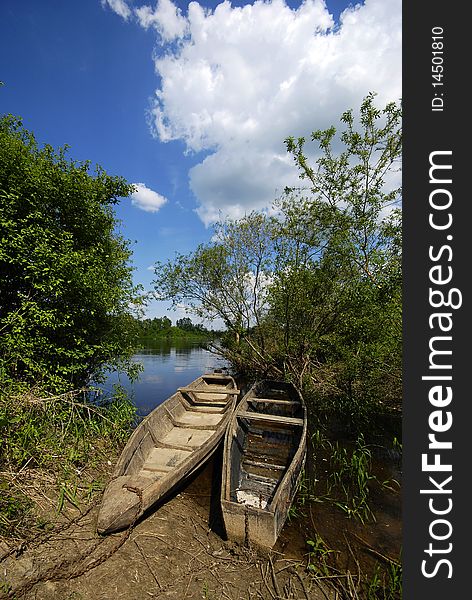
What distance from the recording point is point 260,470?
604 centimetres

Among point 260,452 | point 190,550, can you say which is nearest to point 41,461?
point 190,550

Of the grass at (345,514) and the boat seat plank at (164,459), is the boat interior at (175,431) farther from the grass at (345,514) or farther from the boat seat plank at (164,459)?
the grass at (345,514)

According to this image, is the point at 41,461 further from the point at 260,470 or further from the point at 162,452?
the point at 260,470

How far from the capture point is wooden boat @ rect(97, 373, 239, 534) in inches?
148

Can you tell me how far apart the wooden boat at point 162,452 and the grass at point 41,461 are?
835 millimetres

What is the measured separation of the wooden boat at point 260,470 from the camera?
12.3 feet

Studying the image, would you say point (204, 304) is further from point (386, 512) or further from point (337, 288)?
point (386, 512)

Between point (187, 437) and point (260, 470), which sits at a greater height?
point (187, 437)

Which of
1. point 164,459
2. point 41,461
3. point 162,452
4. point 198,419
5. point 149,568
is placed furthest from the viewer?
point 198,419

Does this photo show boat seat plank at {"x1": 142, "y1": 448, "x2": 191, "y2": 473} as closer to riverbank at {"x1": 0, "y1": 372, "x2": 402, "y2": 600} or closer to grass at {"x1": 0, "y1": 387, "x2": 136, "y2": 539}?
riverbank at {"x1": 0, "y1": 372, "x2": 402, "y2": 600}

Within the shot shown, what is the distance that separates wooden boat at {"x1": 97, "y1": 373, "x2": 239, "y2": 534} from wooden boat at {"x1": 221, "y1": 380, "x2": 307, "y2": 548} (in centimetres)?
61

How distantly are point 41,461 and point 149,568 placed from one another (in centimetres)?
284

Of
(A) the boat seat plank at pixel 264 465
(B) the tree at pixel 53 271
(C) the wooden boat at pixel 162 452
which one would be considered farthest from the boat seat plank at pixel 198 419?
(B) the tree at pixel 53 271

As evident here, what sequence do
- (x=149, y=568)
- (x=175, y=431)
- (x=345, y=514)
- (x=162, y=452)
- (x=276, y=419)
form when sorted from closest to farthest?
(x=149, y=568), (x=345, y=514), (x=162, y=452), (x=276, y=419), (x=175, y=431)
